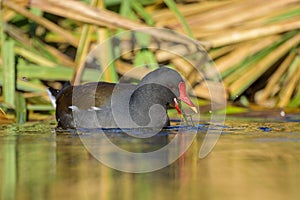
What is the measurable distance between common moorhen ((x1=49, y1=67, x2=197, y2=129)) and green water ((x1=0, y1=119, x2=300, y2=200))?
589 millimetres

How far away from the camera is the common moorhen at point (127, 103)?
5582mm

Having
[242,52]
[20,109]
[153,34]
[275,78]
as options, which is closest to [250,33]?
[242,52]

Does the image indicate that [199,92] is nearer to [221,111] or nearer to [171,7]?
[221,111]

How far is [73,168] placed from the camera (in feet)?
12.3

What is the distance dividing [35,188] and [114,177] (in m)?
0.39

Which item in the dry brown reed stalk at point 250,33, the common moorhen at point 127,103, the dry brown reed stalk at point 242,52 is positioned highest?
the dry brown reed stalk at point 250,33

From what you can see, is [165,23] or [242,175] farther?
[165,23]

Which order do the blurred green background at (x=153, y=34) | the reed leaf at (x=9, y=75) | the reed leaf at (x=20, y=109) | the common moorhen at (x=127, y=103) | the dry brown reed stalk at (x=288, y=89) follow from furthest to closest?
the dry brown reed stalk at (x=288, y=89), the blurred green background at (x=153, y=34), the reed leaf at (x=9, y=75), the reed leaf at (x=20, y=109), the common moorhen at (x=127, y=103)

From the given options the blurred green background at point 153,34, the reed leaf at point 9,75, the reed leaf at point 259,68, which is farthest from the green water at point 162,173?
the reed leaf at point 259,68

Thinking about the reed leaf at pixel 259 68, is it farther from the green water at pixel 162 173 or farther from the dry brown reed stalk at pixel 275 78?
the green water at pixel 162 173

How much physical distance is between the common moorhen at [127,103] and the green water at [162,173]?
0.59 meters

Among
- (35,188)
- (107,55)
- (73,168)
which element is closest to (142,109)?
(107,55)

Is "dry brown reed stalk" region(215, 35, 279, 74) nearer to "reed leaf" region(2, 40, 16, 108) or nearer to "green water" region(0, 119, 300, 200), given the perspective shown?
"green water" region(0, 119, 300, 200)

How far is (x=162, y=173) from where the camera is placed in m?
3.63
